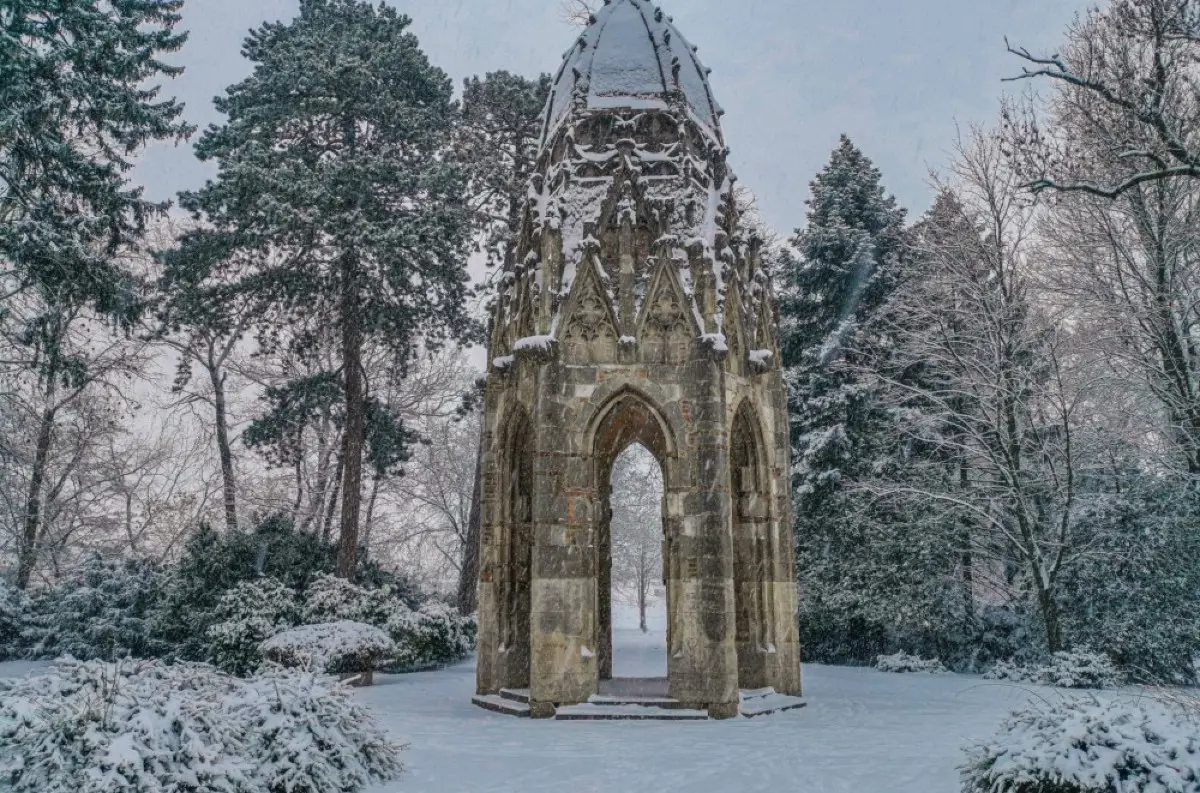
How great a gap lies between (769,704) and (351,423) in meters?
11.9

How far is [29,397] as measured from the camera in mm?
21062

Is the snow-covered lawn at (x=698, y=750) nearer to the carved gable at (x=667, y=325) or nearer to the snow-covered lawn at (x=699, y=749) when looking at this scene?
the snow-covered lawn at (x=699, y=749)

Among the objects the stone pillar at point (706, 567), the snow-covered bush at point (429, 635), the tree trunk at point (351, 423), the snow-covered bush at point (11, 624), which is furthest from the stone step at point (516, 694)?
the snow-covered bush at point (11, 624)

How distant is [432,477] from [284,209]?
51.7 feet

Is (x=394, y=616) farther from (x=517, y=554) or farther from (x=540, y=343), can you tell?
(x=540, y=343)

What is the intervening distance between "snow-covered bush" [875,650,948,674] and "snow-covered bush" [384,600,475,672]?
9645 millimetres

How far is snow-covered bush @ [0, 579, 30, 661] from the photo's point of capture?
715 inches

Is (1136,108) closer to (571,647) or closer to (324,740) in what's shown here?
(571,647)

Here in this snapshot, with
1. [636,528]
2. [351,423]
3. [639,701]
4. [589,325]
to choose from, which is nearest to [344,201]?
[351,423]

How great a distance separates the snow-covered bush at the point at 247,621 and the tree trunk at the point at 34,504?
7253mm

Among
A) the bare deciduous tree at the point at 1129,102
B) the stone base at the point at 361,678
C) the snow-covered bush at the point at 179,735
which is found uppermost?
the bare deciduous tree at the point at 1129,102

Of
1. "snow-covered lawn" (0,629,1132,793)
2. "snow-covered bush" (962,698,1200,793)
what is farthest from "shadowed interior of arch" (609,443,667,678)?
"snow-covered bush" (962,698,1200,793)

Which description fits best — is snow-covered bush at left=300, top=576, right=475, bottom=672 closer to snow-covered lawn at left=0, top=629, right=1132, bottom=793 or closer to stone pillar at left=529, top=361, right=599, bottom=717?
snow-covered lawn at left=0, top=629, right=1132, bottom=793

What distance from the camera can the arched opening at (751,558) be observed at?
1071cm
